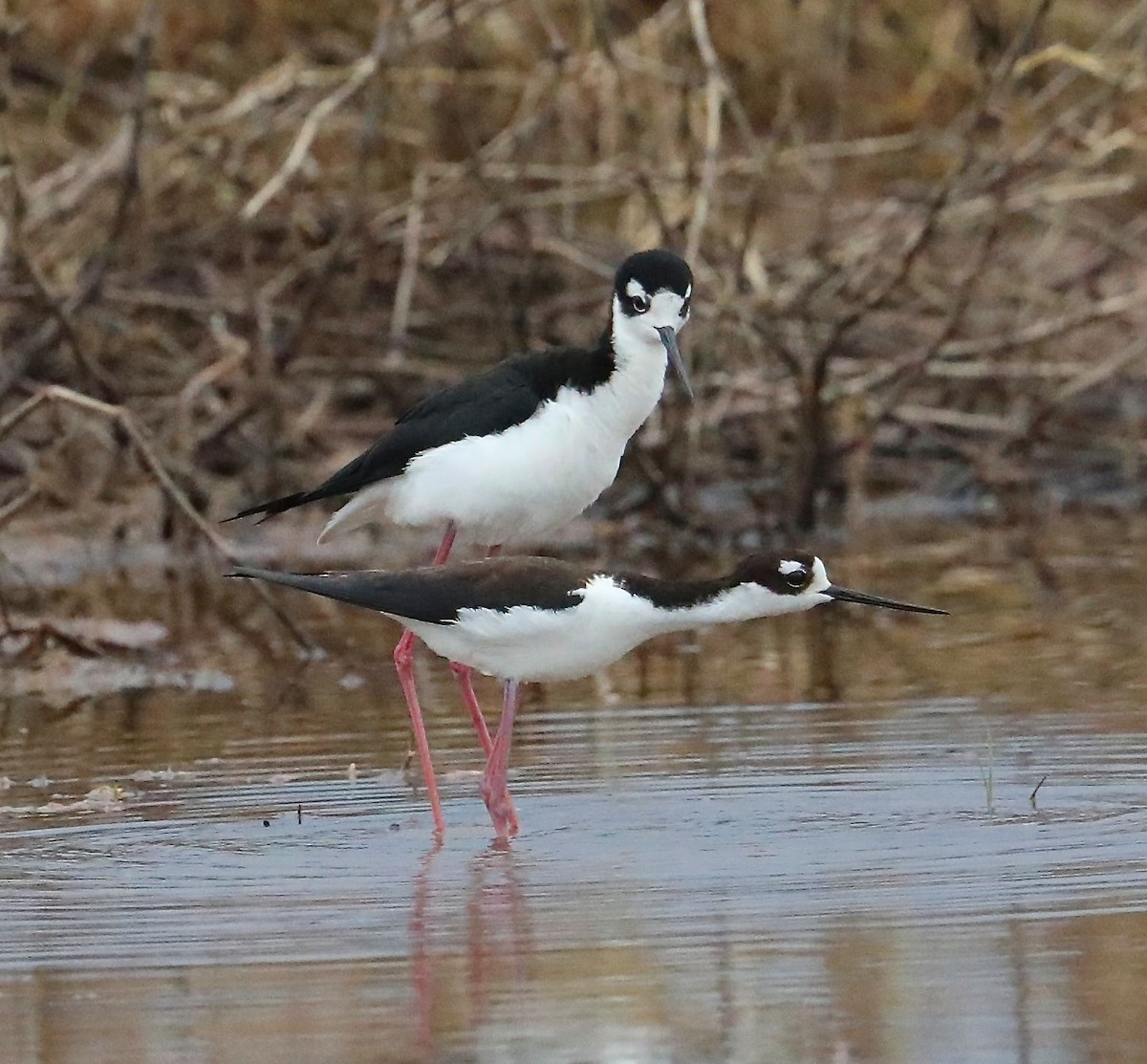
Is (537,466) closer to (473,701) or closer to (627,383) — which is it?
(627,383)

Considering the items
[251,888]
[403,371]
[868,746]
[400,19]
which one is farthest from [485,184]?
[251,888]

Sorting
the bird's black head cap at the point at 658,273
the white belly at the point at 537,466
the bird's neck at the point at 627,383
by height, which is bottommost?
the white belly at the point at 537,466

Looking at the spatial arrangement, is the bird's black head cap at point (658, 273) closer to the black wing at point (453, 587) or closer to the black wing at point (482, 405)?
the black wing at point (482, 405)

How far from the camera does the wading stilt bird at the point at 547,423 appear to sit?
685 centimetres

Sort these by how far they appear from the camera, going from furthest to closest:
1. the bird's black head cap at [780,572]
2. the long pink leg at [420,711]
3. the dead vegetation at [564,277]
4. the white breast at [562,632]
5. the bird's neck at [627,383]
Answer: the dead vegetation at [564,277]
the bird's neck at [627,383]
the long pink leg at [420,711]
the bird's black head cap at [780,572]
the white breast at [562,632]

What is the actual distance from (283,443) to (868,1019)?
8.83 metres

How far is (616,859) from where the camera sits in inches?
219

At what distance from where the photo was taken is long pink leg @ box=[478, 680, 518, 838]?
6129 mm

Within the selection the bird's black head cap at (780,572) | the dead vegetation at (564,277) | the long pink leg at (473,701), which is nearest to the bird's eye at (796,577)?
the bird's black head cap at (780,572)

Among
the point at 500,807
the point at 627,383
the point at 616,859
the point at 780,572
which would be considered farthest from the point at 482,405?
the point at 616,859

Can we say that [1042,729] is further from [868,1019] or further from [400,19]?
[400,19]

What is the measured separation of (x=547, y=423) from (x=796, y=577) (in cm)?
95

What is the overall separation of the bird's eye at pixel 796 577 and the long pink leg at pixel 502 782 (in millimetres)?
687

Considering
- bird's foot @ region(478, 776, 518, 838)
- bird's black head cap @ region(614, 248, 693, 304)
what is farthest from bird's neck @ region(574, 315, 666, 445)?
bird's foot @ region(478, 776, 518, 838)
